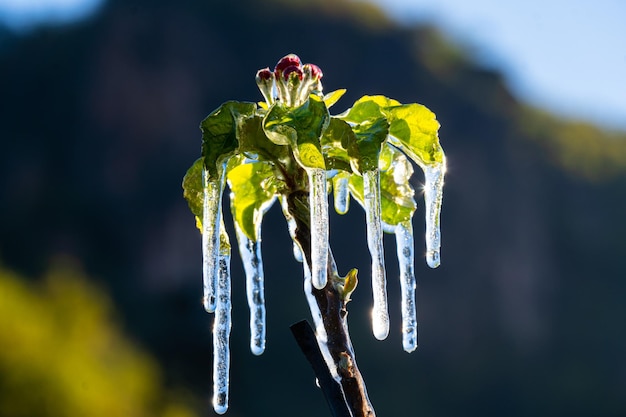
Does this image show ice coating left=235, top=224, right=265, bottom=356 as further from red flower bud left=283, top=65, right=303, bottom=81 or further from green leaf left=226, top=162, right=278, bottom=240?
red flower bud left=283, top=65, right=303, bottom=81

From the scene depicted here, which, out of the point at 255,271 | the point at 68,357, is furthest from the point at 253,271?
the point at 68,357

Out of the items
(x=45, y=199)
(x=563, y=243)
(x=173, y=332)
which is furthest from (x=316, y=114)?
(x=563, y=243)

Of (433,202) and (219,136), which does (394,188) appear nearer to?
(433,202)

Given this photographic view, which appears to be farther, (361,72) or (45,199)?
(361,72)

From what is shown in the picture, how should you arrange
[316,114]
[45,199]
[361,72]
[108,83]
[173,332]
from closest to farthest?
1. [316,114]
2. [173,332]
3. [45,199]
4. [108,83]
5. [361,72]

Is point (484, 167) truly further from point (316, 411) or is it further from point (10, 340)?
point (10, 340)

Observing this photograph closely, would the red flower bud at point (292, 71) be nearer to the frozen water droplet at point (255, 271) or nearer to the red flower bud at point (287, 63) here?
the red flower bud at point (287, 63)

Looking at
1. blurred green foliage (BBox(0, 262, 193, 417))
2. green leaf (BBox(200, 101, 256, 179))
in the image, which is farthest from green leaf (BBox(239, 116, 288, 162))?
blurred green foliage (BBox(0, 262, 193, 417))
